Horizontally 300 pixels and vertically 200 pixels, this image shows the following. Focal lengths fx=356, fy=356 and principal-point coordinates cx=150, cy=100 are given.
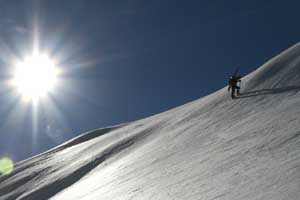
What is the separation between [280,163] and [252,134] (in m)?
4.55

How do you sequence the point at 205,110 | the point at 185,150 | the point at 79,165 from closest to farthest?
the point at 185,150, the point at 205,110, the point at 79,165

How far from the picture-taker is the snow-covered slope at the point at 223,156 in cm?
847

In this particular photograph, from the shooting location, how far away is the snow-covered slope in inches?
333

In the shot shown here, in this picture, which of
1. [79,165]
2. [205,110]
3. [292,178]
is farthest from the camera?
[79,165]

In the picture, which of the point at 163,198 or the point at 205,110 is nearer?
the point at 163,198

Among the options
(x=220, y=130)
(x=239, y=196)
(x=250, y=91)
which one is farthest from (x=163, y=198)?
(x=250, y=91)

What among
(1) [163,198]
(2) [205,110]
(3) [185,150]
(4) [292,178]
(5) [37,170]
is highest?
(5) [37,170]

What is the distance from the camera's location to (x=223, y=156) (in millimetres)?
11945

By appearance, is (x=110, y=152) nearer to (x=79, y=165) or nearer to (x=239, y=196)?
(x=79, y=165)

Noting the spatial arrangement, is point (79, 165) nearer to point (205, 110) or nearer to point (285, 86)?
point (205, 110)

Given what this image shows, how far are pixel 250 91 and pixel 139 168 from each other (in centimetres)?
930

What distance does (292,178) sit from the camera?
7.24 metres

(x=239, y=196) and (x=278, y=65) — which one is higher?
(x=278, y=65)

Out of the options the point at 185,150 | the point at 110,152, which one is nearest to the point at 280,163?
the point at 185,150
